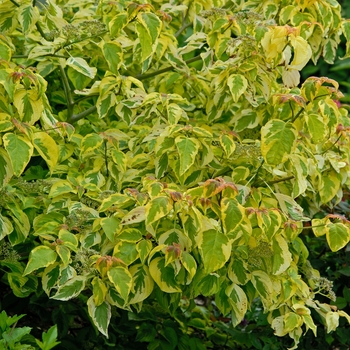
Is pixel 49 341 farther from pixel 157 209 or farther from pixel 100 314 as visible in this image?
pixel 157 209

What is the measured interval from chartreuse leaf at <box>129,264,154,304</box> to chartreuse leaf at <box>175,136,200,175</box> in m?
0.31

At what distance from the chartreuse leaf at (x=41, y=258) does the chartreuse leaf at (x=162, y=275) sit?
0.28 metres

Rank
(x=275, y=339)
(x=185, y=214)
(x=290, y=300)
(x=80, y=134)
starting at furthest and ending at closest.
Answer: (x=275, y=339) < (x=80, y=134) < (x=290, y=300) < (x=185, y=214)

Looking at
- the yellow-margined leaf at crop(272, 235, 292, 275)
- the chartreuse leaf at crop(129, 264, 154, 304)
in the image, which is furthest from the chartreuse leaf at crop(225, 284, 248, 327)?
the chartreuse leaf at crop(129, 264, 154, 304)

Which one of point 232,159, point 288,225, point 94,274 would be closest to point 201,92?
point 232,159

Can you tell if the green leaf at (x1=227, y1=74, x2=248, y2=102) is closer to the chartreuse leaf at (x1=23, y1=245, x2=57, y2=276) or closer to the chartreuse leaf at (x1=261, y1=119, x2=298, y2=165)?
the chartreuse leaf at (x1=261, y1=119, x2=298, y2=165)

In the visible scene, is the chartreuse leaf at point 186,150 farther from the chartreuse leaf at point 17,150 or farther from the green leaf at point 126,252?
the chartreuse leaf at point 17,150

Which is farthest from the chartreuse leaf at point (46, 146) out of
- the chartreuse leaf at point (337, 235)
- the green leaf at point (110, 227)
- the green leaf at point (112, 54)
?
the chartreuse leaf at point (337, 235)

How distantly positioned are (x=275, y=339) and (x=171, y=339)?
19.6 inches

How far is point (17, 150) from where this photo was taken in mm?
1905

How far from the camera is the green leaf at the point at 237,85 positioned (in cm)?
233

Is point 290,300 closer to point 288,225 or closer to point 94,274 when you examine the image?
point 288,225

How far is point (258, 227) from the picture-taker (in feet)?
6.95

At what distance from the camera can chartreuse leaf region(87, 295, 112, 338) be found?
1979 mm
